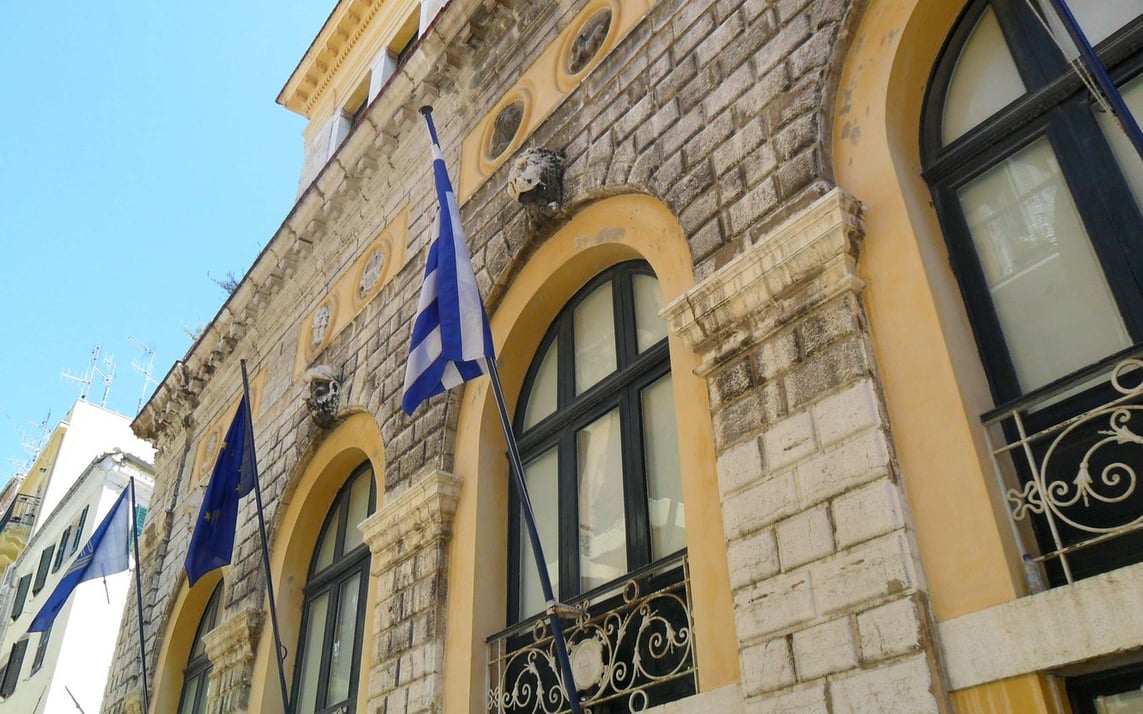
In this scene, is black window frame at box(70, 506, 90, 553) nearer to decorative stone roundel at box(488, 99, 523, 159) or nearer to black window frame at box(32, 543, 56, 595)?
black window frame at box(32, 543, 56, 595)

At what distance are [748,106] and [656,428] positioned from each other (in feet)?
6.92

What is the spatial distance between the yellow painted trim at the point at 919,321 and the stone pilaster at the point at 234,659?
25.1 ft

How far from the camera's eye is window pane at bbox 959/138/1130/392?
13.7ft

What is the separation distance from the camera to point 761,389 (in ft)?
16.3

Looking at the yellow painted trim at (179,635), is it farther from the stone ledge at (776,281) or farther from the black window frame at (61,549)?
the black window frame at (61,549)

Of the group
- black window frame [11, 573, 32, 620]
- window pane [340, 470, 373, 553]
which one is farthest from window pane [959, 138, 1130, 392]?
black window frame [11, 573, 32, 620]

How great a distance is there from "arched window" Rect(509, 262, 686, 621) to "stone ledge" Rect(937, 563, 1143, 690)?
208cm

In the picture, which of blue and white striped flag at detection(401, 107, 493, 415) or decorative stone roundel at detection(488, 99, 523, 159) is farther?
decorative stone roundel at detection(488, 99, 523, 159)

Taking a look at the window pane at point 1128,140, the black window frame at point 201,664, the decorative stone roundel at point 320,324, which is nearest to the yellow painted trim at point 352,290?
the decorative stone roundel at point 320,324

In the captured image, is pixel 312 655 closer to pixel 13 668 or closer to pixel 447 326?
pixel 447 326

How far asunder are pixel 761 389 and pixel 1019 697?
1.94 m

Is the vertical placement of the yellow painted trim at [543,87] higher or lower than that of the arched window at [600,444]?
higher

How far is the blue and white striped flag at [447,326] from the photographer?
20.4 ft

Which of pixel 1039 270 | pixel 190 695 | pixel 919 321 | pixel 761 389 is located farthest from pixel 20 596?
pixel 1039 270
